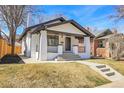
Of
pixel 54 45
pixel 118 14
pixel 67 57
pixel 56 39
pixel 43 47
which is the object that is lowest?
pixel 67 57

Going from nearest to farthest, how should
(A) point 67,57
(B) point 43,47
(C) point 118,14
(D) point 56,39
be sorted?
(B) point 43,47, (A) point 67,57, (D) point 56,39, (C) point 118,14

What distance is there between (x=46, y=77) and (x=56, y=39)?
1077 centimetres

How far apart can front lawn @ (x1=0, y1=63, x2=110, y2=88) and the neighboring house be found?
675 centimetres

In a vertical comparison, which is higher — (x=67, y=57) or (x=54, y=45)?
(x=54, y=45)

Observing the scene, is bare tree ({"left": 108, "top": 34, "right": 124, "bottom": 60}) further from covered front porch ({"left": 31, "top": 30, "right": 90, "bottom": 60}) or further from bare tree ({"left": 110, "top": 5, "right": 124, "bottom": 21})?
bare tree ({"left": 110, "top": 5, "right": 124, "bottom": 21})

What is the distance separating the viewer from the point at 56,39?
19.7m

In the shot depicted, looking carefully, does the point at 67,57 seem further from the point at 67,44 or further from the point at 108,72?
the point at 108,72

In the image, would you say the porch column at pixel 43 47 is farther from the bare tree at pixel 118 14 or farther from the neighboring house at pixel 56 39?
the bare tree at pixel 118 14

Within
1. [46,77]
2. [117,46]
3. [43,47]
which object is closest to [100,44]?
[117,46]

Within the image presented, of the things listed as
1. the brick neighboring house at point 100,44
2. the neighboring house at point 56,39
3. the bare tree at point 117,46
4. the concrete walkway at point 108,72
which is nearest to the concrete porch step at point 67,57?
the neighboring house at point 56,39

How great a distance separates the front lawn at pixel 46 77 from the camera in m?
8.50

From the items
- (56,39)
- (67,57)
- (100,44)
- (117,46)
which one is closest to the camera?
(67,57)

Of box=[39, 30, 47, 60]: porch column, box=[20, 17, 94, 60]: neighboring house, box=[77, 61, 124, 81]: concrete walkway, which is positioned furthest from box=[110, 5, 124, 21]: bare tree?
box=[77, 61, 124, 81]: concrete walkway
